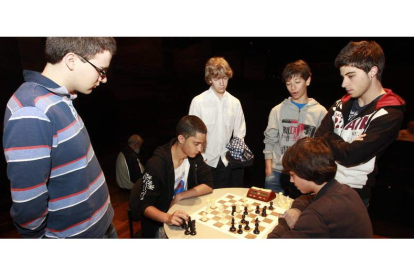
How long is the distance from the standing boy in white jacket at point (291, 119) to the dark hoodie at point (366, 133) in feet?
2.05

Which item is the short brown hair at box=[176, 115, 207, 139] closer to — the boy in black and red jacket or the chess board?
the chess board

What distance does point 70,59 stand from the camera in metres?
1.21

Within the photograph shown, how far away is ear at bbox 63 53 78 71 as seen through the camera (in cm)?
120

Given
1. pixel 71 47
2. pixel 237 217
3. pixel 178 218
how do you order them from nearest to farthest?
pixel 71 47
pixel 178 218
pixel 237 217

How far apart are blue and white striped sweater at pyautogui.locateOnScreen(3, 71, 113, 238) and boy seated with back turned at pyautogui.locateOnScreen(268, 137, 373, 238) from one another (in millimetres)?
1081

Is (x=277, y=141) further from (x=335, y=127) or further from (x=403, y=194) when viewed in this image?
(x=403, y=194)

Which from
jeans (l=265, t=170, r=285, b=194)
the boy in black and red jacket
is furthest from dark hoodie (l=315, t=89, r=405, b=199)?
jeans (l=265, t=170, r=285, b=194)

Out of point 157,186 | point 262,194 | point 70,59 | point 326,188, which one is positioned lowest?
point 262,194

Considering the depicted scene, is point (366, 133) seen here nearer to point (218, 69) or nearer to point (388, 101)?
point (388, 101)

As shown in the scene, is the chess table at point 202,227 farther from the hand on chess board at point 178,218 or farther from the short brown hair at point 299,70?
the short brown hair at point 299,70

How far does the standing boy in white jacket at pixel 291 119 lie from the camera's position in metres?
2.58

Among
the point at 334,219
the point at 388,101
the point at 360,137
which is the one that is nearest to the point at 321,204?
the point at 334,219

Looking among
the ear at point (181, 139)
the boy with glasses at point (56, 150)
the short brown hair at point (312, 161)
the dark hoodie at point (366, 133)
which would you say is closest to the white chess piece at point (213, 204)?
the ear at point (181, 139)

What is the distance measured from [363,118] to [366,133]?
13 cm
